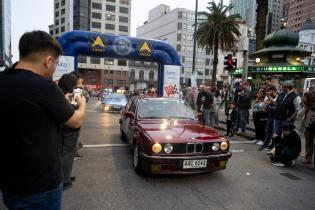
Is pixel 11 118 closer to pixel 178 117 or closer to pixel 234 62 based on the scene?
pixel 178 117

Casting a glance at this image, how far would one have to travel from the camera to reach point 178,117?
629cm

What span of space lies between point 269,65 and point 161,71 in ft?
39.6

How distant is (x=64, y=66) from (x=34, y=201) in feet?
32.0

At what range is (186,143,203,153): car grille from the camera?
15.7 feet

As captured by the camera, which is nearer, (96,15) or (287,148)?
(287,148)

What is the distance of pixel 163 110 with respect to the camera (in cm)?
639

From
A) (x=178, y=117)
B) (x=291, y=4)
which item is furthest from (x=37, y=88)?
(x=291, y=4)

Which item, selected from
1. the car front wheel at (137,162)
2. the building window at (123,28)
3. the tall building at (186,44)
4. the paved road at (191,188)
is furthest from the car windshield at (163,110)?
the tall building at (186,44)

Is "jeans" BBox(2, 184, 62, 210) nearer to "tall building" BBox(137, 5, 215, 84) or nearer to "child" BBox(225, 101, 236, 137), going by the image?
"child" BBox(225, 101, 236, 137)

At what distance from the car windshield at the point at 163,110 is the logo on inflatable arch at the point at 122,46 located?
6261 mm

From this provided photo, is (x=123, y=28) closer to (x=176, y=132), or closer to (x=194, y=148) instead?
(x=176, y=132)

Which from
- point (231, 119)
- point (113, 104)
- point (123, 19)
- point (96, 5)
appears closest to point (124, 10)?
point (123, 19)

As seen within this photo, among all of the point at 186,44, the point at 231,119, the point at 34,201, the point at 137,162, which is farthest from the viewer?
the point at 186,44

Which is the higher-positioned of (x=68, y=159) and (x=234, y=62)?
(x=234, y=62)
